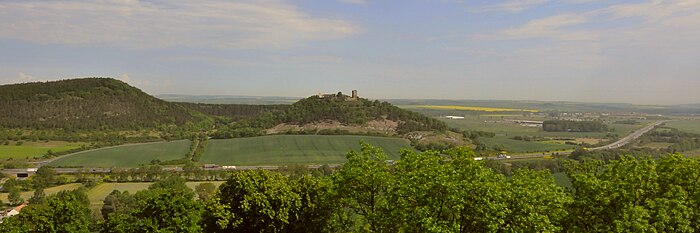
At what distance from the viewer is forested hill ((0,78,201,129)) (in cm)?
15512

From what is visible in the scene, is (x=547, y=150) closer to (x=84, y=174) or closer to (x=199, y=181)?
(x=199, y=181)

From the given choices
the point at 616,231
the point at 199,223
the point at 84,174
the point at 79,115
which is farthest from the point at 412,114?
the point at 616,231

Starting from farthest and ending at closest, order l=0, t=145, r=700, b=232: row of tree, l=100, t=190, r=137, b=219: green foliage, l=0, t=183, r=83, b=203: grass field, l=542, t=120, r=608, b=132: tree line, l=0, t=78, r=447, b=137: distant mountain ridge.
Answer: l=542, t=120, r=608, b=132: tree line → l=0, t=78, r=447, b=137: distant mountain ridge → l=0, t=183, r=83, b=203: grass field → l=100, t=190, r=137, b=219: green foliage → l=0, t=145, r=700, b=232: row of tree

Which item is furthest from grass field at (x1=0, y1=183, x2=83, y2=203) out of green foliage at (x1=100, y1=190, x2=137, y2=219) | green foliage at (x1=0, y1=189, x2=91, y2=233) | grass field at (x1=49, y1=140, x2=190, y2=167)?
green foliage at (x1=0, y1=189, x2=91, y2=233)

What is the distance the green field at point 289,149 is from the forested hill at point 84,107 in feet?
183

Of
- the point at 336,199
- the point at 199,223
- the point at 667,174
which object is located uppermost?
the point at 667,174

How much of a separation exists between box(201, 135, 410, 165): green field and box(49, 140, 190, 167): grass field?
8.09 m

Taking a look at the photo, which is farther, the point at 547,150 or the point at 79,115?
→ the point at 79,115

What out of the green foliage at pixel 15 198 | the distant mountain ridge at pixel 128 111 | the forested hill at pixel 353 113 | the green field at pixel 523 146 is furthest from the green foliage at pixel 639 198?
the distant mountain ridge at pixel 128 111

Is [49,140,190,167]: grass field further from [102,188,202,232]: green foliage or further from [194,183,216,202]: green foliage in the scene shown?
[102,188,202,232]: green foliage

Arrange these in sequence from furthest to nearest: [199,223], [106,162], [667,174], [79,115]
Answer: [79,115] < [106,162] < [199,223] < [667,174]

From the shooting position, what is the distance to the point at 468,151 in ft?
61.9

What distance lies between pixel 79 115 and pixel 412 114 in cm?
11282

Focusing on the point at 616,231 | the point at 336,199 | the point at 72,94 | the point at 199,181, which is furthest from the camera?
the point at 72,94
